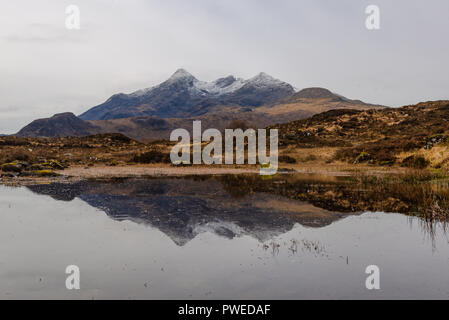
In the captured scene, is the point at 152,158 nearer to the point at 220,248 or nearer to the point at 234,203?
the point at 234,203

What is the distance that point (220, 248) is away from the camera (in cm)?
1123

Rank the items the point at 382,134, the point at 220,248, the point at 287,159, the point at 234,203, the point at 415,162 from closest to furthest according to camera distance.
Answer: the point at 220,248 < the point at 234,203 < the point at 415,162 < the point at 287,159 < the point at 382,134

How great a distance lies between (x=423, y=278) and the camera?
8484 millimetres

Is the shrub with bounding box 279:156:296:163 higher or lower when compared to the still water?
higher

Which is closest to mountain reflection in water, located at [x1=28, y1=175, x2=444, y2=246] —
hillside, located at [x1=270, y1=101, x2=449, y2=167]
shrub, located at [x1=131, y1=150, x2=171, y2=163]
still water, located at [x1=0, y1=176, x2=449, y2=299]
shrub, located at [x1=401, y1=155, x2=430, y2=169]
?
still water, located at [x1=0, y1=176, x2=449, y2=299]

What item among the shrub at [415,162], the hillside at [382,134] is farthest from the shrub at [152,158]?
the shrub at [415,162]

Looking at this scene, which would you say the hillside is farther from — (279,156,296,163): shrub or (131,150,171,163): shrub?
(131,150,171,163): shrub

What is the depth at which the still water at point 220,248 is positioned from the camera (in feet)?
26.1

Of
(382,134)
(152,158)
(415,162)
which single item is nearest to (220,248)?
(415,162)

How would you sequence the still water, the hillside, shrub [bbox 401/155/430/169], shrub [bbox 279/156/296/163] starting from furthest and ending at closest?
shrub [bbox 279/156/296/163]
the hillside
shrub [bbox 401/155/430/169]
the still water

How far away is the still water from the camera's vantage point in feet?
26.1

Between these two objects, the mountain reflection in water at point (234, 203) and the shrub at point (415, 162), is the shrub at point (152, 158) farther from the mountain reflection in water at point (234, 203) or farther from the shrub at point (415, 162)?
the shrub at point (415, 162)
